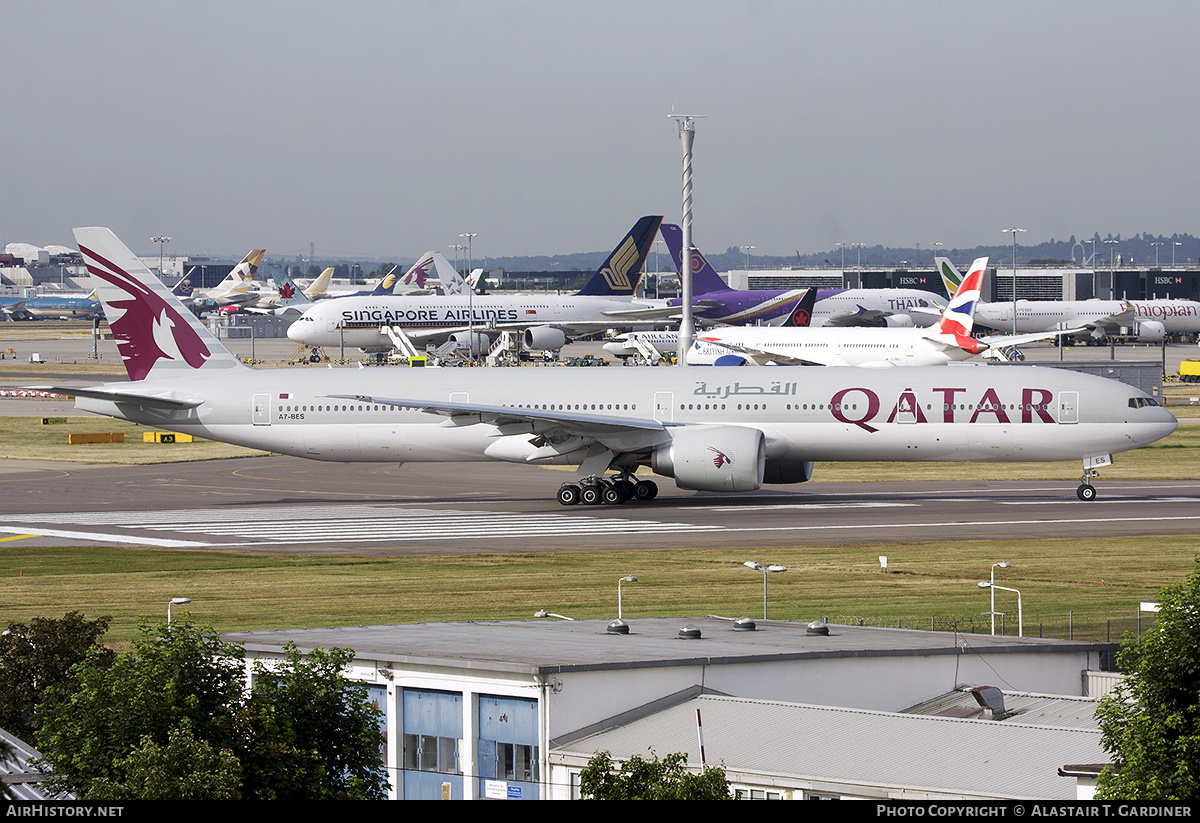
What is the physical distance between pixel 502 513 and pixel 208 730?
35.6 metres

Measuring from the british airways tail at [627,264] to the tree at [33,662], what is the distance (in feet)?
320

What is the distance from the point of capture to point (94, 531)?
46031 mm

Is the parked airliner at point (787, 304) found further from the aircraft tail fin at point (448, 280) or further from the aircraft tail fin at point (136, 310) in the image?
the aircraft tail fin at point (136, 310)

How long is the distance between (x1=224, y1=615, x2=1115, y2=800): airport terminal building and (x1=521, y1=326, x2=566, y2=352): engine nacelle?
9842cm

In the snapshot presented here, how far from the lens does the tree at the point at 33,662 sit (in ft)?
72.7

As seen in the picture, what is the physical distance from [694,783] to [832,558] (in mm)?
25778

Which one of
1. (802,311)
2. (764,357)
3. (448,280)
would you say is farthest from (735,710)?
(448,280)

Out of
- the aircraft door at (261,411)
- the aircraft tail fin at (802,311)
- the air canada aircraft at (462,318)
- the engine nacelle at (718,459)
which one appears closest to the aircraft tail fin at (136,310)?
the aircraft door at (261,411)

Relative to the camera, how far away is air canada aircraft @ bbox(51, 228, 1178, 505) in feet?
157

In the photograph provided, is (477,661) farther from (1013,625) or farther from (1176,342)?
(1176,342)

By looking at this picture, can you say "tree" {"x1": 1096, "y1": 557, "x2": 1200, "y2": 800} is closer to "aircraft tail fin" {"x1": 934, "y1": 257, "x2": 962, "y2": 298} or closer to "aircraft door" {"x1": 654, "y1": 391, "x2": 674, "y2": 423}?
"aircraft door" {"x1": 654, "y1": 391, "x2": 674, "y2": 423}

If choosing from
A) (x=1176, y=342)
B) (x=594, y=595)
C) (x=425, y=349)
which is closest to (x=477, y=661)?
(x=594, y=595)

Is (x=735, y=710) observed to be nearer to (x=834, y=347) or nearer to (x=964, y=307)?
(x=964, y=307)

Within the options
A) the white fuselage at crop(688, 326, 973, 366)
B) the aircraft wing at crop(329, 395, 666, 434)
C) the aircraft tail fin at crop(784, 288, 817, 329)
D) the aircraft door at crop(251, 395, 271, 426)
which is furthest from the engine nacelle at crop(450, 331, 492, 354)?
the aircraft wing at crop(329, 395, 666, 434)
